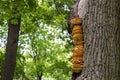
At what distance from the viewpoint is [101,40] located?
255 cm

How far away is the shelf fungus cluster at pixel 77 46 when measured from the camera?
256 cm

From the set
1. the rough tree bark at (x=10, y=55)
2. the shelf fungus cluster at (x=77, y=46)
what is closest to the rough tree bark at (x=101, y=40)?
the shelf fungus cluster at (x=77, y=46)

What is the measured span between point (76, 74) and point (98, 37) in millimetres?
435

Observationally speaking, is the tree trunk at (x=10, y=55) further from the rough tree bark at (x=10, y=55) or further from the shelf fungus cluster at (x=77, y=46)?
the shelf fungus cluster at (x=77, y=46)

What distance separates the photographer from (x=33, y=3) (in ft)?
20.8

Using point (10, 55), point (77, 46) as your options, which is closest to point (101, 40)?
point (77, 46)

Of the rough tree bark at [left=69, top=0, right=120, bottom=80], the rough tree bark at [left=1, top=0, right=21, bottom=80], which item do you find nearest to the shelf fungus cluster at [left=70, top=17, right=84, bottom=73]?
the rough tree bark at [left=69, top=0, right=120, bottom=80]

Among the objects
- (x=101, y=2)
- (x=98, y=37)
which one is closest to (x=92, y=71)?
(x=98, y=37)

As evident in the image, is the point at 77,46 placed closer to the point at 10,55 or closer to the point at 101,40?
the point at 101,40

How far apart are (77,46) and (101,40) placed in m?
0.26

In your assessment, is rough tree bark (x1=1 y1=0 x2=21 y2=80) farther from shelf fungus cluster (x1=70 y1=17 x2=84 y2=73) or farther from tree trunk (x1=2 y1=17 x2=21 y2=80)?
shelf fungus cluster (x1=70 y1=17 x2=84 y2=73)

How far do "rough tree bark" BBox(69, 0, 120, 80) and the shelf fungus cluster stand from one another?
0.05 m

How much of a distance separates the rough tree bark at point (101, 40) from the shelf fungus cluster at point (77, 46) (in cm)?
5

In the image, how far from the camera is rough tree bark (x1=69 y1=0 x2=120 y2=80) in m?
2.48
